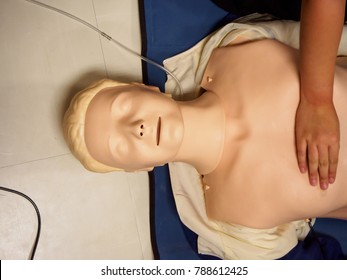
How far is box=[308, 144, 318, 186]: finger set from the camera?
0.93m

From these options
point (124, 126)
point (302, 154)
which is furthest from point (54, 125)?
point (302, 154)

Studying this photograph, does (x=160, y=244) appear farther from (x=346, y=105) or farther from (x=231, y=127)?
(x=346, y=105)

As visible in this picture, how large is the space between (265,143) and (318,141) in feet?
0.44

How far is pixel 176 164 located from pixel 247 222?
1.04 feet

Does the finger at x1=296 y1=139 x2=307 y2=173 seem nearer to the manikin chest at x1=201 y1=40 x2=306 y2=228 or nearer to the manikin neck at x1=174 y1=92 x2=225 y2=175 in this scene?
the manikin chest at x1=201 y1=40 x2=306 y2=228

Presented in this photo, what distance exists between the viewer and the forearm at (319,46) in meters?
0.83

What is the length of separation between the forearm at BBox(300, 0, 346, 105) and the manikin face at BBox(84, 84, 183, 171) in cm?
33

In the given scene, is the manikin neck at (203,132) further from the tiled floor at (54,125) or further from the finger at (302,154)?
the tiled floor at (54,125)

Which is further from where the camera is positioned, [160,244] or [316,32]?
[160,244]

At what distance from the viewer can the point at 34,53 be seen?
3.98 feet

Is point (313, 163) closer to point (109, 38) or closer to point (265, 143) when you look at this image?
point (265, 143)

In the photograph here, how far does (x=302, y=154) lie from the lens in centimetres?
95

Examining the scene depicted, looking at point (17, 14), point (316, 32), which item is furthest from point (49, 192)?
point (316, 32)

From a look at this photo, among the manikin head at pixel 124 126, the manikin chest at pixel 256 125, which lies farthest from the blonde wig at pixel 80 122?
the manikin chest at pixel 256 125
